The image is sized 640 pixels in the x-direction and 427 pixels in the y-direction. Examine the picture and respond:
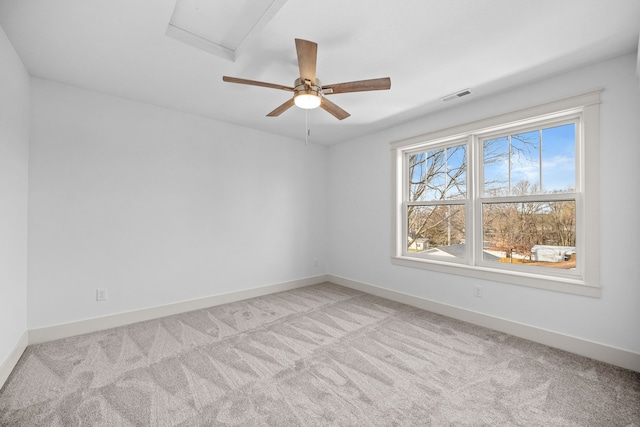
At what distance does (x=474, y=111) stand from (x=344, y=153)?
2137 mm

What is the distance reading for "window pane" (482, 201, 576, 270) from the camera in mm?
2625

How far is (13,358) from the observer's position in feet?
7.11

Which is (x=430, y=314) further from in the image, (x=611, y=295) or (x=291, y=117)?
(x=291, y=117)

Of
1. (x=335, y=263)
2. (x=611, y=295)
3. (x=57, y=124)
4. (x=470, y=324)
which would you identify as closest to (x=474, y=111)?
(x=611, y=295)

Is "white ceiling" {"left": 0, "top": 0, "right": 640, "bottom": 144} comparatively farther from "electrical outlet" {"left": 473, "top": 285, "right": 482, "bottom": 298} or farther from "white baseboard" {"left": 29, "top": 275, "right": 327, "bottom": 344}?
"white baseboard" {"left": 29, "top": 275, "right": 327, "bottom": 344}

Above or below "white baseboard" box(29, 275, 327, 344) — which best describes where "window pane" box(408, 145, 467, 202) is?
above

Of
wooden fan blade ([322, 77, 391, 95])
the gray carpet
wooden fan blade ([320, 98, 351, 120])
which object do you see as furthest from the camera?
wooden fan blade ([320, 98, 351, 120])

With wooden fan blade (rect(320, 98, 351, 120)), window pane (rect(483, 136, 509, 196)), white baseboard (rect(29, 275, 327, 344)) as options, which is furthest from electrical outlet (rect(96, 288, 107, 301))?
window pane (rect(483, 136, 509, 196))

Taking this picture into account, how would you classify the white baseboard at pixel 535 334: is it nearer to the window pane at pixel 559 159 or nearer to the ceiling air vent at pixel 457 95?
the window pane at pixel 559 159

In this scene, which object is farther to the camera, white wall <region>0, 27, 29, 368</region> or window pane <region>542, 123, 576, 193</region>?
window pane <region>542, 123, 576, 193</region>

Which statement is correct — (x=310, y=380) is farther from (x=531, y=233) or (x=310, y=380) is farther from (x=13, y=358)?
(x=531, y=233)

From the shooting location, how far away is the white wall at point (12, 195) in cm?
201

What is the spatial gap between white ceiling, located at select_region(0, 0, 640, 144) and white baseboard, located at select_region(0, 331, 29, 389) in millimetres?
2413

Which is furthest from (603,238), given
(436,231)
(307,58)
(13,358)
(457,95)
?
(13,358)
